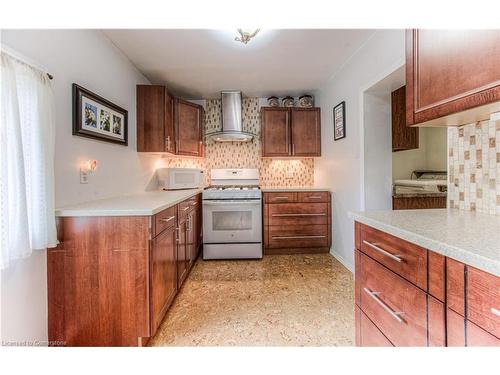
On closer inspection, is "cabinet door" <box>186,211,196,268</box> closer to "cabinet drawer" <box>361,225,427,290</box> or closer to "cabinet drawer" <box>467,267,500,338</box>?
"cabinet drawer" <box>361,225,427,290</box>

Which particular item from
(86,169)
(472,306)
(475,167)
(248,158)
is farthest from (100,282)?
(248,158)

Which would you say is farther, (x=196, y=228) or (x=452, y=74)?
(x=196, y=228)

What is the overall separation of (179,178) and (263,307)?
184cm

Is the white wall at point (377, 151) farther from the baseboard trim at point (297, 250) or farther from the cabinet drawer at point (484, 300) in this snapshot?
the cabinet drawer at point (484, 300)

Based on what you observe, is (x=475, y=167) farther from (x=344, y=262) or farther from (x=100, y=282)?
(x=100, y=282)

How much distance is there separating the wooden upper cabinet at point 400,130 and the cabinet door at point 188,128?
8.12ft

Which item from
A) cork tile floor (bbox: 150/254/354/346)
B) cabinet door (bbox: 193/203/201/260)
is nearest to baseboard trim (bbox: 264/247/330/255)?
cork tile floor (bbox: 150/254/354/346)

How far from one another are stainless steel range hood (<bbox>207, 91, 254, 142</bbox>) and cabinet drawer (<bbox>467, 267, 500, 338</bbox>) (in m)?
2.97

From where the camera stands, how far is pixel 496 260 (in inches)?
20.3

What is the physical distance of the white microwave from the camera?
2.81 meters

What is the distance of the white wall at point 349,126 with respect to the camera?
1.82 metres

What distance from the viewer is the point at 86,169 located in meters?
1.68

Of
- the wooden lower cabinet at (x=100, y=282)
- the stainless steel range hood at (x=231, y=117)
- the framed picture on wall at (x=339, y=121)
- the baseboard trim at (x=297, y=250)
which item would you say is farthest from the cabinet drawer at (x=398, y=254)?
the stainless steel range hood at (x=231, y=117)
